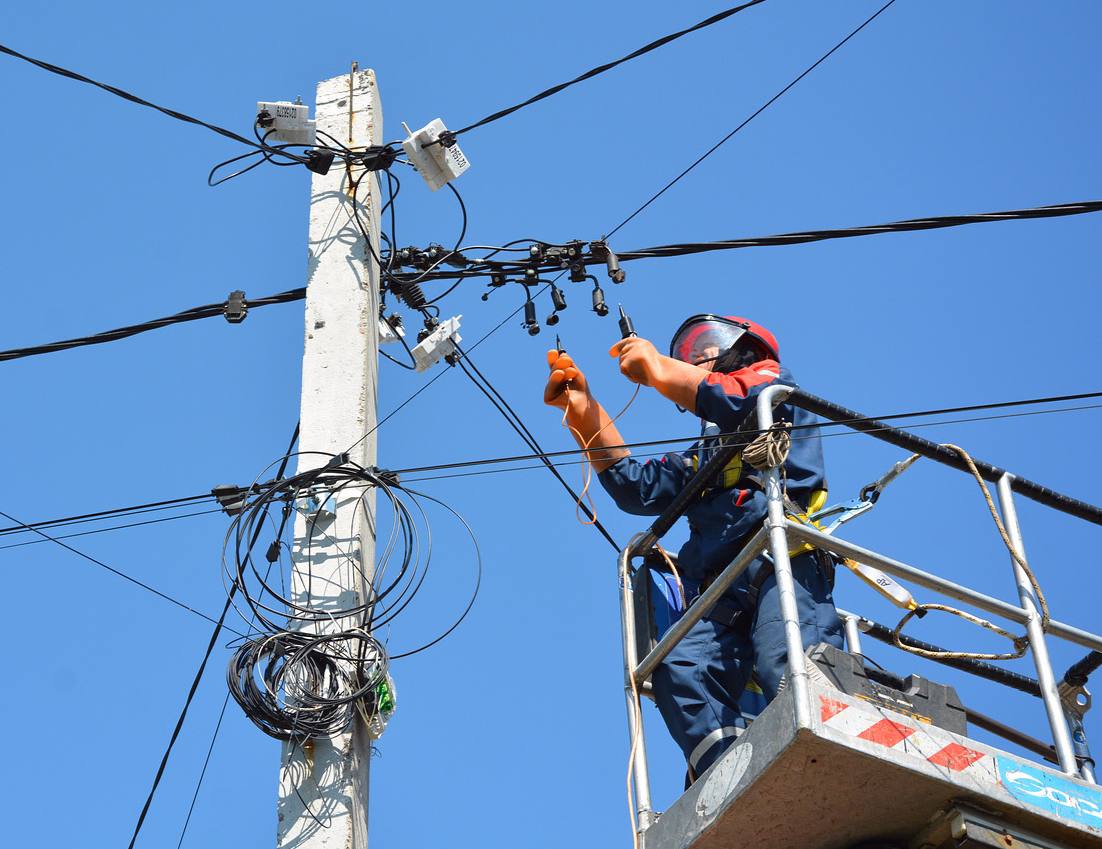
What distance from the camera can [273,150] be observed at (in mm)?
7684

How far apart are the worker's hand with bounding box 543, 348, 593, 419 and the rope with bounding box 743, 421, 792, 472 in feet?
5.09

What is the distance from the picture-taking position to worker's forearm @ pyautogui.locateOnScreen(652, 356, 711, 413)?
23.1 ft

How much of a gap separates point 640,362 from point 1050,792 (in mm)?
2633

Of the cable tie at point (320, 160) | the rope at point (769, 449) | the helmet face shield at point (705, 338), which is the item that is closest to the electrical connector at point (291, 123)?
the cable tie at point (320, 160)

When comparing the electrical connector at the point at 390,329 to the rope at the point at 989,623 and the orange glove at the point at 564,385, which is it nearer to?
the orange glove at the point at 564,385

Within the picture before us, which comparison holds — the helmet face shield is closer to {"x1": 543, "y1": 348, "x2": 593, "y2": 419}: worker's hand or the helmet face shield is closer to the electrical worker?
the electrical worker

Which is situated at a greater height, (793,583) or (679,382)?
(679,382)

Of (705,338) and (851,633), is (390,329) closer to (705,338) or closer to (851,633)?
(705,338)

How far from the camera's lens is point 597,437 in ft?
24.1

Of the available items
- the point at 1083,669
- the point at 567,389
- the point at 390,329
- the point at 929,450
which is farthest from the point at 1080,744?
the point at 390,329

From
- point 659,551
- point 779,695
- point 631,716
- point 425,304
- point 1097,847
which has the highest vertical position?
point 425,304

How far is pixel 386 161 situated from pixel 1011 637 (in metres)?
3.55

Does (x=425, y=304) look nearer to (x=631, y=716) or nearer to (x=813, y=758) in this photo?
(x=631, y=716)

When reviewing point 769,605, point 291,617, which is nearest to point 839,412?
point 769,605
